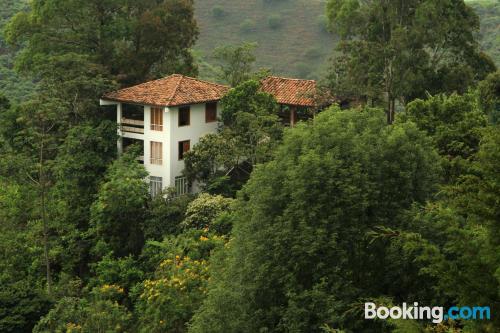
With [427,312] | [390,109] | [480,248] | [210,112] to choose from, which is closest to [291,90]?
[210,112]

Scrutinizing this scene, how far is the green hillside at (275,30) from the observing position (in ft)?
270

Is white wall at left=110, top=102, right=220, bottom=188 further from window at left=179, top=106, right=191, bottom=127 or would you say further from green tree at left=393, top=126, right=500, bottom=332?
green tree at left=393, top=126, right=500, bottom=332

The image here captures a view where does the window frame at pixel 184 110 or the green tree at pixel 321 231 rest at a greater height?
the window frame at pixel 184 110

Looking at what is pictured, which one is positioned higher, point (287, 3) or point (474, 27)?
point (287, 3)

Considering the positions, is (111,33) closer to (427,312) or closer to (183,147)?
(183,147)

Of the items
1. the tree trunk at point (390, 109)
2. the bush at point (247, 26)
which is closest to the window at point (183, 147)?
the tree trunk at point (390, 109)

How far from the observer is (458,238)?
11609 mm

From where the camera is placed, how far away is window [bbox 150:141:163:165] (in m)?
38.2

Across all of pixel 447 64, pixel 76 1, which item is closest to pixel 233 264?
pixel 447 64

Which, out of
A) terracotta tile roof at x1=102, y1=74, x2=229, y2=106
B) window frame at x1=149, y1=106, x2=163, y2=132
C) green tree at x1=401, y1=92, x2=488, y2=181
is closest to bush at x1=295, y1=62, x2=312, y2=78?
terracotta tile roof at x1=102, y1=74, x2=229, y2=106

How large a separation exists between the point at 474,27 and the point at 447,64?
2288 mm

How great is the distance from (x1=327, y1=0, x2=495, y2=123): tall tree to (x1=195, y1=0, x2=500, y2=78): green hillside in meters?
36.9

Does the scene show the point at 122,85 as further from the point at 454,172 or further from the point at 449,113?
the point at 454,172

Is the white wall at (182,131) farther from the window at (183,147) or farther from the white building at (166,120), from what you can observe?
the window at (183,147)
